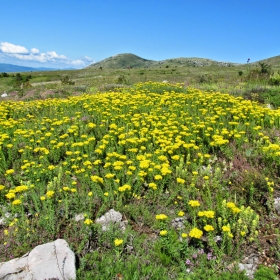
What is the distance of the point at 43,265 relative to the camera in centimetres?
347

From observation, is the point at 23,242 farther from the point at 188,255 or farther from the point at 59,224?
→ the point at 188,255

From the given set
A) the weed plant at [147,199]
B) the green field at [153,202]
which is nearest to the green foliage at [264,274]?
the green field at [153,202]

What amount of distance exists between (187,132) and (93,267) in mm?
4673

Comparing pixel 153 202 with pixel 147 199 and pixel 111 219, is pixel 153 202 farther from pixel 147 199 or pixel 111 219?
pixel 111 219

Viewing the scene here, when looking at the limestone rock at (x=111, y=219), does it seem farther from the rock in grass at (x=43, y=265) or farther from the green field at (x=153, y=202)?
the rock in grass at (x=43, y=265)

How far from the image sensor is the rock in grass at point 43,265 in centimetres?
336

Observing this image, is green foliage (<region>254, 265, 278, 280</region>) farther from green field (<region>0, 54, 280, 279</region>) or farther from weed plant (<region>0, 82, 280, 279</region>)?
weed plant (<region>0, 82, 280, 279</region>)

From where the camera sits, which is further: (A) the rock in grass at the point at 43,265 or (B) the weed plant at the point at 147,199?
(B) the weed plant at the point at 147,199

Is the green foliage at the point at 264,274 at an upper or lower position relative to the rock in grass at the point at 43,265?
upper

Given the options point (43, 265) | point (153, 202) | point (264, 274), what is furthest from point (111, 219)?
point (264, 274)

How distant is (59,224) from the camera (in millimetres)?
4371

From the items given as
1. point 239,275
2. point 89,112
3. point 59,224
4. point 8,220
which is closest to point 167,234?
point 239,275

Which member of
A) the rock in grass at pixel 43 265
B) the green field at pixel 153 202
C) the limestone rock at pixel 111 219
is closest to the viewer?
the rock in grass at pixel 43 265

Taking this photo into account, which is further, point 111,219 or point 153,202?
point 153,202
